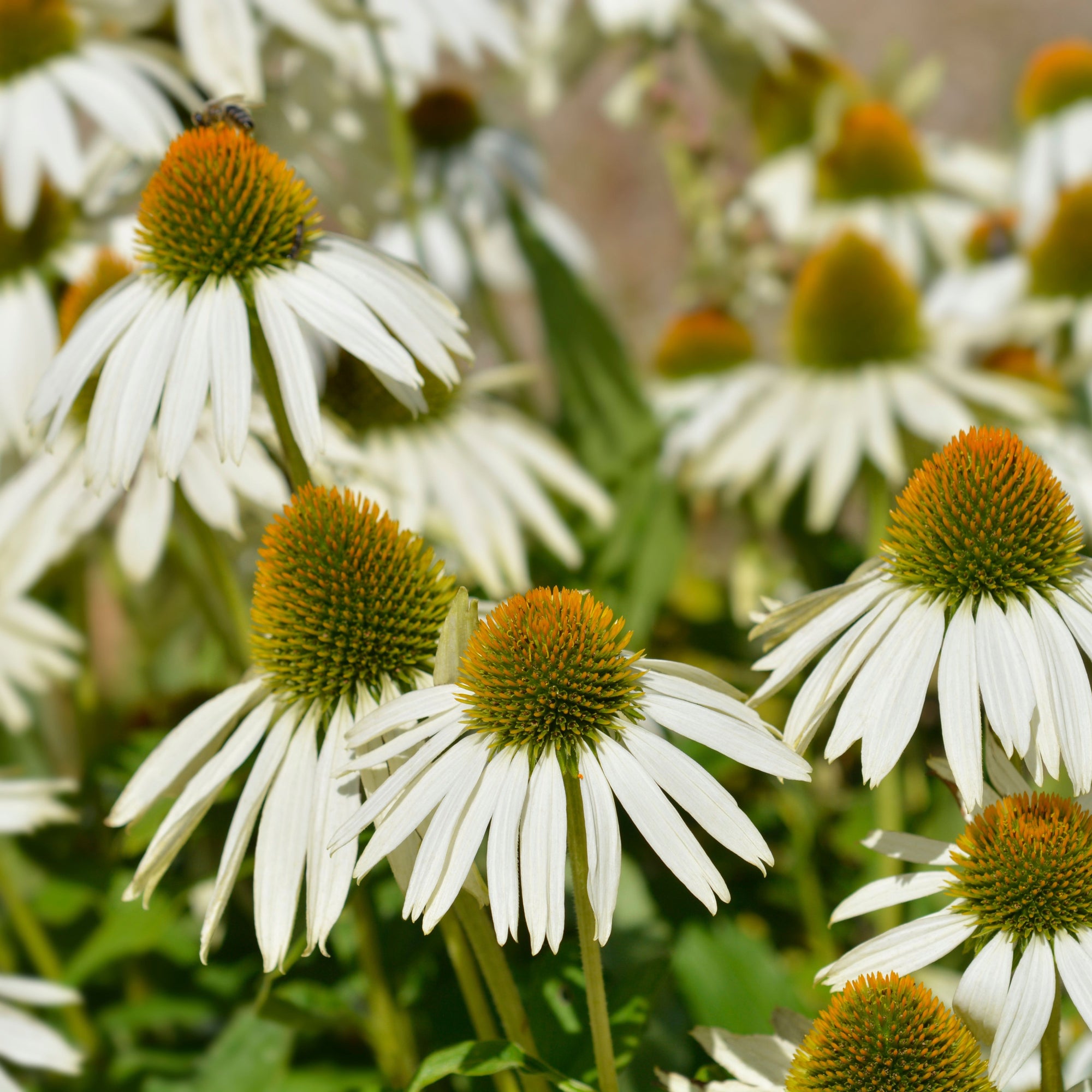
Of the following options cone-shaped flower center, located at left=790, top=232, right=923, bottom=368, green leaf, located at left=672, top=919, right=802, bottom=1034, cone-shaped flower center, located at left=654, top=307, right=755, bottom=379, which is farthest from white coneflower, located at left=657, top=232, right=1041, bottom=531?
green leaf, located at left=672, top=919, right=802, bottom=1034

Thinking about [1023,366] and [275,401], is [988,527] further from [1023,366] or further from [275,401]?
[1023,366]

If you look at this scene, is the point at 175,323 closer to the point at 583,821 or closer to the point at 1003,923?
the point at 583,821

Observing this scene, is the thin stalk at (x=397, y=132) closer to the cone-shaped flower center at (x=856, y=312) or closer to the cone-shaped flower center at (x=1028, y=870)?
the cone-shaped flower center at (x=856, y=312)

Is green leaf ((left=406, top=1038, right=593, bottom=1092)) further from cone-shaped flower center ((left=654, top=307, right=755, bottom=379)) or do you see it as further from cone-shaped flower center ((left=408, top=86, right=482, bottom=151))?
cone-shaped flower center ((left=408, top=86, right=482, bottom=151))

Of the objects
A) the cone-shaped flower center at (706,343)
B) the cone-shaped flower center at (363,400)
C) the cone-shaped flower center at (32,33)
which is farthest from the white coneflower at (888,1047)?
the cone-shaped flower center at (706,343)

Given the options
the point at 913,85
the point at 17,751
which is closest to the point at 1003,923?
the point at 17,751
